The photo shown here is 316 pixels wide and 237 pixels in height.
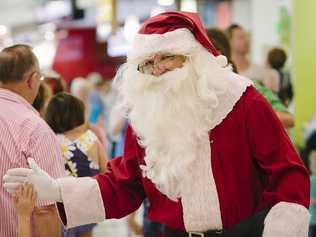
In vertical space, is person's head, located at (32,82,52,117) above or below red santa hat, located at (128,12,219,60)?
below

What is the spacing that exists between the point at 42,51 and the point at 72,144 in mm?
13776

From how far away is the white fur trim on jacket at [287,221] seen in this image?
7.86ft

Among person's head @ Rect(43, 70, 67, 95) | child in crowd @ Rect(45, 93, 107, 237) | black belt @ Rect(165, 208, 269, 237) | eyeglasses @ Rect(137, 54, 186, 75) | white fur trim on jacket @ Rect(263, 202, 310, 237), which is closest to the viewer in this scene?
white fur trim on jacket @ Rect(263, 202, 310, 237)

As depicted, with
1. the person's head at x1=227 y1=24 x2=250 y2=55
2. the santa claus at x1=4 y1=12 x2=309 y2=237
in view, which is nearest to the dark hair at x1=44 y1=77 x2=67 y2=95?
the person's head at x1=227 y1=24 x2=250 y2=55

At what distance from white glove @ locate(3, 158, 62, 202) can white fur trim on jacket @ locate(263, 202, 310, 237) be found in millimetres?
847

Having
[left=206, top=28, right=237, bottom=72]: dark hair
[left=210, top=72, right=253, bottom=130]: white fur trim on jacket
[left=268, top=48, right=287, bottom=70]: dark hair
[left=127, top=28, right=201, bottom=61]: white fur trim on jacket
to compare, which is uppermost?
[left=127, top=28, right=201, bottom=61]: white fur trim on jacket

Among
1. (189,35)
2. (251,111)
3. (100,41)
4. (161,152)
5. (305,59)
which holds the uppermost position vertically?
(189,35)

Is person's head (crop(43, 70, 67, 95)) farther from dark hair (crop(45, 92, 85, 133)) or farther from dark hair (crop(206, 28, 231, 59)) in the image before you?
dark hair (crop(206, 28, 231, 59))

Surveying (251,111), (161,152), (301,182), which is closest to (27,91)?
(161,152)

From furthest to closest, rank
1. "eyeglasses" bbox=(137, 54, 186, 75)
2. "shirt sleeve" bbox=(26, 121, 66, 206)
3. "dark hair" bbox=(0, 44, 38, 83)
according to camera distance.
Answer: "dark hair" bbox=(0, 44, 38, 83)
"shirt sleeve" bbox=(26, 121, 66, 206)
"eyeglasses" bbox=(137, 54, 186, 75)

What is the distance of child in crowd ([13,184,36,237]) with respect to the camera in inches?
101

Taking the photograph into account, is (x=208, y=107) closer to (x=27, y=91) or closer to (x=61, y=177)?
(x=61, y=177)

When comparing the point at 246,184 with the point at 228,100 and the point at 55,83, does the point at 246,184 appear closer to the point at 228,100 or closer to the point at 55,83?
the point at 228,100

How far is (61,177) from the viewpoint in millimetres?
2863
